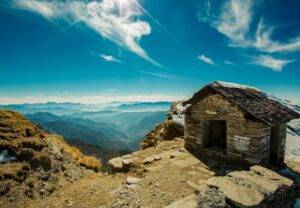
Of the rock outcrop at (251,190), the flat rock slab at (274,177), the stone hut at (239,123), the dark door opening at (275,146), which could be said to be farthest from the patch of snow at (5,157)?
the dark door opening at (275,146)

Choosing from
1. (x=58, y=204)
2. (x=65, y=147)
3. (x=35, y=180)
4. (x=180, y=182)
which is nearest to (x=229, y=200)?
(x=180, y=182)

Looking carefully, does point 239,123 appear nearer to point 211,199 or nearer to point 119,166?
point 119,166

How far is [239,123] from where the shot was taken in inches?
543

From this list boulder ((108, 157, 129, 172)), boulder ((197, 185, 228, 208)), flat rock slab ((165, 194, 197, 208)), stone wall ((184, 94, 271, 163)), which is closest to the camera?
boulder ((197, 185, 228, 208))

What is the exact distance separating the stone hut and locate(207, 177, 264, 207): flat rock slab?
184 inches

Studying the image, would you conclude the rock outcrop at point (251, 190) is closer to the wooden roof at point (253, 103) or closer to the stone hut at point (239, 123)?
the stone hut at point (239, 123)

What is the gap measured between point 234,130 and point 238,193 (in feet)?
19.3

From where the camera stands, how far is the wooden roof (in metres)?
13.4

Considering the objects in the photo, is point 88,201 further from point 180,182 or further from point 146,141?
point 146,141

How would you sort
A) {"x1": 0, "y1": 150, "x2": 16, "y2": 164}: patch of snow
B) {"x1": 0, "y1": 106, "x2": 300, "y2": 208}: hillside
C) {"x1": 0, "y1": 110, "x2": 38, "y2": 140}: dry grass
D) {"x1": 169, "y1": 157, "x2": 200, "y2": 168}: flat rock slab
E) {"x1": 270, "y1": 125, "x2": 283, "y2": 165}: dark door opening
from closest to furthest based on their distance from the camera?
{"x1": 0, "y1": 106, "x2": 300, "y2": 208}: hillside, {"x1": 0, "y1": 150, "x2": 16, "y2": 164}: patch of snow, {"x1": 0, "y1": 110, "x2": 38, "y2": 140}: dry grass, {"x1": 169, "y1": 157, "x2": 200, "y2": 168}: flat rock slab, {"x1": 270, "y1": 125, "x2": 283, "y2": 165}: dark door opening

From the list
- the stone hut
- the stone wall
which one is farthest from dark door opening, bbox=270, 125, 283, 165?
the stone wall

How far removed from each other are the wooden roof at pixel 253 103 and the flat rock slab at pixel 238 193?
4.93 m

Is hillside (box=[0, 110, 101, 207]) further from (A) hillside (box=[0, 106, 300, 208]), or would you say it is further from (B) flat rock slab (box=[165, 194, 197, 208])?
(B) flat rock slab (box=[165, 194, 197, 208])

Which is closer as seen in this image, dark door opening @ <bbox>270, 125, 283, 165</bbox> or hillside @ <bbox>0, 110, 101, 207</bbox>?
hillside @ <bbox>0, 110, 101, 207</bbox>
